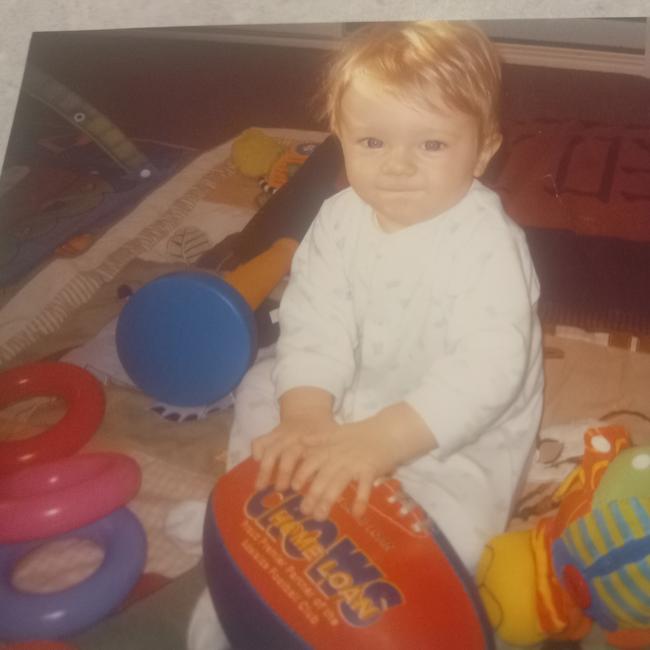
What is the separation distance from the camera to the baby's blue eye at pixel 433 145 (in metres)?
0.51

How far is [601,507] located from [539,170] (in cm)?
55

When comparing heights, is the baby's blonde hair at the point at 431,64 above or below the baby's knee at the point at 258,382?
above

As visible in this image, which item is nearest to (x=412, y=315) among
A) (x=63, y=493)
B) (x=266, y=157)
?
(x=63, y=493)

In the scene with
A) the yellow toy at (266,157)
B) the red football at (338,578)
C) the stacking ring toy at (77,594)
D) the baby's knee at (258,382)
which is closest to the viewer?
the red football at (338,578)

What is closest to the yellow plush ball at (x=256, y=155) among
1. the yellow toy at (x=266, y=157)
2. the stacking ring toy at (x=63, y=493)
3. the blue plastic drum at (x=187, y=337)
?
the yellow toy at (x=266, y=157)

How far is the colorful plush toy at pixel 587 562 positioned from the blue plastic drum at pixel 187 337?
29 centimetres

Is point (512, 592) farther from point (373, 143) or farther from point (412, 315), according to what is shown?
point (373, 143)

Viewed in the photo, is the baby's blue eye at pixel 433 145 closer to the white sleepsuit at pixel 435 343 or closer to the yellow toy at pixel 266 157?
the white sleepsuit at pixel 435 343

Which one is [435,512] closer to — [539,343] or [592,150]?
[539,343]

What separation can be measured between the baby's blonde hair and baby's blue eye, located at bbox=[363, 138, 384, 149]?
35mm

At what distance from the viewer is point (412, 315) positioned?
0.60m

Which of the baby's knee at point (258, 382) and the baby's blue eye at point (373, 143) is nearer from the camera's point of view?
the baby's blue eye at point (373, 143)

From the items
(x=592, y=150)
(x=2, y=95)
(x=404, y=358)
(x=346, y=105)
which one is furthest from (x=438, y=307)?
(x=592, y=150)

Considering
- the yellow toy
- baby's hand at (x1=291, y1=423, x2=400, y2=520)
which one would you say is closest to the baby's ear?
baby's hand at (x1=291, y1=423, x2=400, y2=520)
